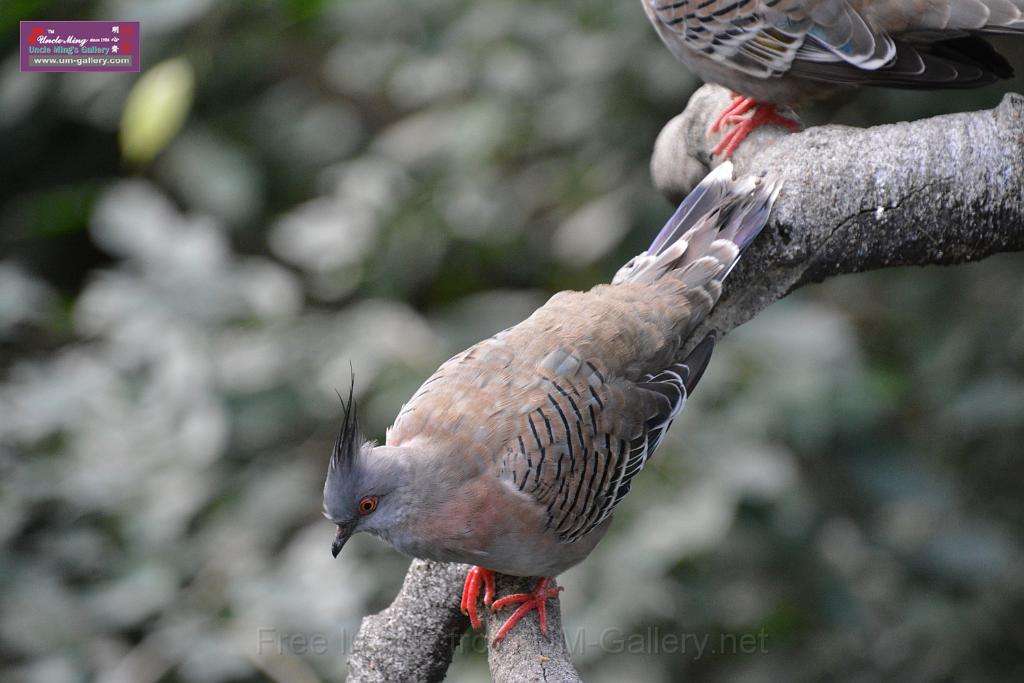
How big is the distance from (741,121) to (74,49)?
9.10 ft

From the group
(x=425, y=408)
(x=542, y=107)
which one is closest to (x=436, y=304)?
(x=542, y=107)

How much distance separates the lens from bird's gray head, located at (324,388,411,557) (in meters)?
2.47

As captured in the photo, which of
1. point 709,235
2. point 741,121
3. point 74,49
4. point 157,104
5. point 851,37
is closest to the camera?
point 709,235

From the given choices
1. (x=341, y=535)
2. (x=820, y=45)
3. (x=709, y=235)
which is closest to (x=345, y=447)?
(x=341, y=535)

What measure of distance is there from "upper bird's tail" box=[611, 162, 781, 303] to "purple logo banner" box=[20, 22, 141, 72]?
248 cm

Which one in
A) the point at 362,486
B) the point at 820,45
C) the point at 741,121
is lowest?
the point at 362,486

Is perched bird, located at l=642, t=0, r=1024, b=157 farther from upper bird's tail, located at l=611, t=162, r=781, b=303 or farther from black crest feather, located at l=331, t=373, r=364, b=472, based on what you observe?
black crest feather, located at l=331, t=373, r=364, b=472

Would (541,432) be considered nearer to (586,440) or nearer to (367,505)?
(586,440)

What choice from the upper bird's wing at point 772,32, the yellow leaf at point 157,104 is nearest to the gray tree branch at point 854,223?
the upper bird's wing at point 772,32

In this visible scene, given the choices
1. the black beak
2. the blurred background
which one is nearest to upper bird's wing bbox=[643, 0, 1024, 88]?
the blurred background

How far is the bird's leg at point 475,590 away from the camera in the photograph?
2541mm

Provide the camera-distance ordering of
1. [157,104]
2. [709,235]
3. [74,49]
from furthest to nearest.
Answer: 1. [74,49]
2. [157,104]
3. [709,235]

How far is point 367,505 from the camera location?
2535 mm

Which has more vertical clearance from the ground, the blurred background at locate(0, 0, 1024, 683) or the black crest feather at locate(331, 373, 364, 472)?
the black crest feather at locate(331, 373, 364, 472)
